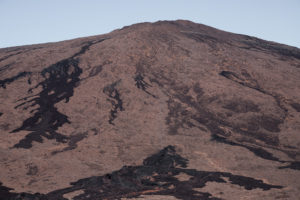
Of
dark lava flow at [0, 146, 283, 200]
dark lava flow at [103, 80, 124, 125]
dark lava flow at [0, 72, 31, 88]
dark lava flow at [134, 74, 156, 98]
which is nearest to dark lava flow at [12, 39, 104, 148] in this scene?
dark lava flow at [0, 72, 31, 88]

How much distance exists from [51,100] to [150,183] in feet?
57.3

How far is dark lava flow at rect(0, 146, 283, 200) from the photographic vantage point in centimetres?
1738

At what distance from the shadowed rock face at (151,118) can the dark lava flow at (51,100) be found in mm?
111

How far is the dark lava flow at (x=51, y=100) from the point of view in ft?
90.6

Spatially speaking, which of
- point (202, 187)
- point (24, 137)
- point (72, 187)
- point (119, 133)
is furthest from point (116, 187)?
point (24, 137)

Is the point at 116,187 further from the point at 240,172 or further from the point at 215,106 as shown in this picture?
→ the point at 215,106

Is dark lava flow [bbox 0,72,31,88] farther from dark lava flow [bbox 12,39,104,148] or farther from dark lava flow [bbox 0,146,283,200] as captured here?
dark lava flow [bbox 0,146,283,200]

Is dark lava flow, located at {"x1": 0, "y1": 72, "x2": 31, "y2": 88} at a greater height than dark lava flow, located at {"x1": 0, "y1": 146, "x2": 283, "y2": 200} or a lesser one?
greater

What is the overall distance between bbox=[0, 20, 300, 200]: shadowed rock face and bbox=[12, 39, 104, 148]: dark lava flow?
11cm

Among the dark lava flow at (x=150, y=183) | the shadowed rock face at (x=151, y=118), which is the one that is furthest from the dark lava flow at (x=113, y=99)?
the dark lava flow at (x=150, y=183)

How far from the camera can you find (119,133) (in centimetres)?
2819

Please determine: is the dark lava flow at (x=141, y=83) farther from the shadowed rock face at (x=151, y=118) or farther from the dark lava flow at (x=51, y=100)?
the dark lava flow at (x=51, y=100)

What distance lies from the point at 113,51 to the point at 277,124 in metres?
20.7

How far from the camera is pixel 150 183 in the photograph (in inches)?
756
